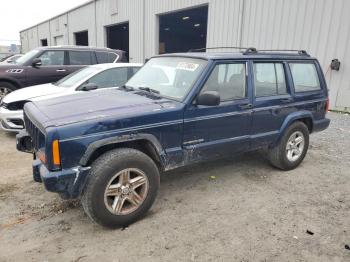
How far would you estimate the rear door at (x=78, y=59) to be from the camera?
9.11m

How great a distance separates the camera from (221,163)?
5.30 metres

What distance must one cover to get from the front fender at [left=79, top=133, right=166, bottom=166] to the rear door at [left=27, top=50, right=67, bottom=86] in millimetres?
6366

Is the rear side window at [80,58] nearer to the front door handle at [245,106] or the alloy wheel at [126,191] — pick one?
the front door handle at [245,106]

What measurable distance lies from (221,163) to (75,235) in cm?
284

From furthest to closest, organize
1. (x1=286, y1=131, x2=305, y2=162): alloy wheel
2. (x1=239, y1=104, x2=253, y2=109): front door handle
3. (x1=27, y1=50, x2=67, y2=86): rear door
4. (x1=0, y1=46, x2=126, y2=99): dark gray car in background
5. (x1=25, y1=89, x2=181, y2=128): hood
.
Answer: (x1=27, y1=50, x2=67, y2=86): rear door
(x1=0, y1=46, x2=126, y2=99): dark gray car in background
(x1=286, y1=131, x2=305, y2=162): alloy wheel
(x1=239, y1=104, x2=253, y2=109): front door handle
(x1=25, y1=89, x2=181, y2=128): hood

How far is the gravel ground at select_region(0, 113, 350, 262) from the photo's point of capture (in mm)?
2949

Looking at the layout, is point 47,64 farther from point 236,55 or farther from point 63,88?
point 236,55

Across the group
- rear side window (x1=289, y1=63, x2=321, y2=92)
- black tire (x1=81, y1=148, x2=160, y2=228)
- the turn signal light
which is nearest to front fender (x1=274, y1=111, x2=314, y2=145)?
rear side window (x1=289, y1=63, x2=321, y2=92)

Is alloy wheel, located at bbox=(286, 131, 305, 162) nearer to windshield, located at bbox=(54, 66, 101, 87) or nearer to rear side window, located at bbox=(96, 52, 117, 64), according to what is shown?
windshield, located at bbox=(54, 66, 101, 87)

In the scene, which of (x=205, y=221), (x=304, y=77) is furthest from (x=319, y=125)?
(x=205, y=221)

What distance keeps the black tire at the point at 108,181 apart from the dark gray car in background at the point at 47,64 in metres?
6.38

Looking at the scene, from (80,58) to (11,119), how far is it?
3.59 meters

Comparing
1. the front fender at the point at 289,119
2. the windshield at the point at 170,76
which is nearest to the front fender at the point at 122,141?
the windshield at the point at 170,76

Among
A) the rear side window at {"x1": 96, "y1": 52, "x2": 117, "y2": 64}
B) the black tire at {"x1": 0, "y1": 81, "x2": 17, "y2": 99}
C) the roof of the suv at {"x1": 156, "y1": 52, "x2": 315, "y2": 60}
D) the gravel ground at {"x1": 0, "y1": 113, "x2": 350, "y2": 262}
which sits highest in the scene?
the roof of the suv at {"x1": 156, "y1": 52, "x2": 315, "y2": 60}
